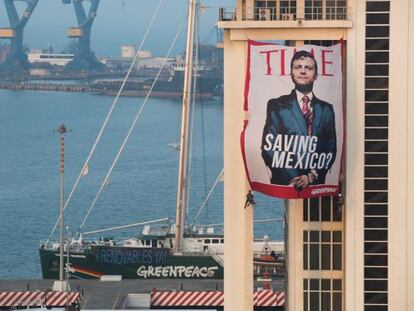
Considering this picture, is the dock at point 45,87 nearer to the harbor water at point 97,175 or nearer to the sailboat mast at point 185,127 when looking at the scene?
the harbor water at point 97,175

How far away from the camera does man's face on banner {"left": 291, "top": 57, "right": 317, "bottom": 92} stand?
28625 mm

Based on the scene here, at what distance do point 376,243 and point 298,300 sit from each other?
1800mm

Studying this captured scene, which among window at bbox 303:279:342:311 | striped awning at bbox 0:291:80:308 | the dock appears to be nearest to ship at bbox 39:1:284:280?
striped awning at bbox 0:291:80:308

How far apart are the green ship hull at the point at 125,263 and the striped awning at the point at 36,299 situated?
12060 millimetres

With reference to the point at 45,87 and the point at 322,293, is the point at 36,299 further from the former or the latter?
the point at 45,87

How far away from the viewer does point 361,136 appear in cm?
2917

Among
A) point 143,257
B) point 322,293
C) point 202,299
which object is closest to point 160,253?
point 143,257

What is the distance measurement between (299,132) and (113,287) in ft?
49.2

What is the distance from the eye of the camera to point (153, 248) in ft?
178

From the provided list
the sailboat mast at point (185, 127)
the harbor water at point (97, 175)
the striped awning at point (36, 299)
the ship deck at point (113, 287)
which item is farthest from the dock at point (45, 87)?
the striped awning at point (36, 299)

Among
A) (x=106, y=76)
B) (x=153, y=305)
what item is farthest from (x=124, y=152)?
(x=106, y=76)

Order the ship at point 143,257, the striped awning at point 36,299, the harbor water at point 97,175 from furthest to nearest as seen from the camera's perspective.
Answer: the harbor water at point 97,175 → the ship at point 143,257 → the striped awning at point 36,299

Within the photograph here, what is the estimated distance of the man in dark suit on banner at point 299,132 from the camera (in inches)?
1124

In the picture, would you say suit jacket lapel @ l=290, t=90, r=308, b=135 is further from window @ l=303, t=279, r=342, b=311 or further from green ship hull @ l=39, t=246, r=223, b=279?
green ship hull @ l=39, t=246, r=223, b=279
